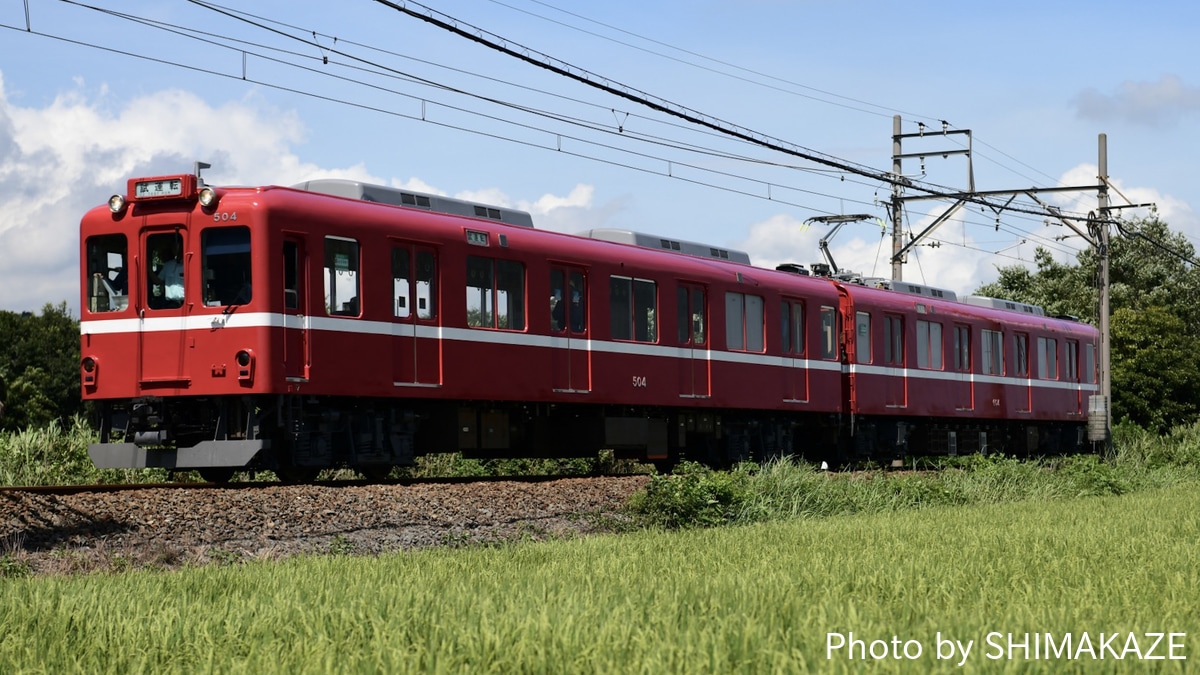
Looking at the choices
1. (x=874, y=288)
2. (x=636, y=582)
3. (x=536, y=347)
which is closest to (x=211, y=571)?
(x=636, y=582)

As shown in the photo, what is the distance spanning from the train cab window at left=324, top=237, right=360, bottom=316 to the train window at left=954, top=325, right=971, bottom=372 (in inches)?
638

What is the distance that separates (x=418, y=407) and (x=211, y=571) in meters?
9.16

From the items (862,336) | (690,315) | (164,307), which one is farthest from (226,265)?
(862,336)

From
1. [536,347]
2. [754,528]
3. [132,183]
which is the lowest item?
[754,528]

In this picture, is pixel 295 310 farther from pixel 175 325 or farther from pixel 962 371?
pixel 962 371

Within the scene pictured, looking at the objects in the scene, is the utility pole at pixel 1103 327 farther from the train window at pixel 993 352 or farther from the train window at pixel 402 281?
the train window at pixel 402 281

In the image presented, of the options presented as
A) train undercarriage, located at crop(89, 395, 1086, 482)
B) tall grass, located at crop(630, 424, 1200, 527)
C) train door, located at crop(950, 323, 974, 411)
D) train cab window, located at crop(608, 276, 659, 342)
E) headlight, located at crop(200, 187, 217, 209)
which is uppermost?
headlight, located at crop(200, 187, 217, 209)

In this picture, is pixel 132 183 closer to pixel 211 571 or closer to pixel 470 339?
pixel 470 339

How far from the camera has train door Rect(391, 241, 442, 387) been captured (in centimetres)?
1670

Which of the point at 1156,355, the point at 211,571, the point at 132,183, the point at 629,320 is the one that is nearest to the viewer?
the point at 211,571

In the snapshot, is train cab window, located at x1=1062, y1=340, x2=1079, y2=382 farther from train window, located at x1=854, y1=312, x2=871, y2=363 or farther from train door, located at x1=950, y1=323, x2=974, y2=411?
train window, located at x1=854, y1=312, x2=871, y2=363

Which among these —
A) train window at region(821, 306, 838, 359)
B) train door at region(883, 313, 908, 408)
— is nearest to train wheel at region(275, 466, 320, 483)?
train window at region(821, 306, 838, 359)

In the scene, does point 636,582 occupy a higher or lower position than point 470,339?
lower

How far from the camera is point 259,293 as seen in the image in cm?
1536
